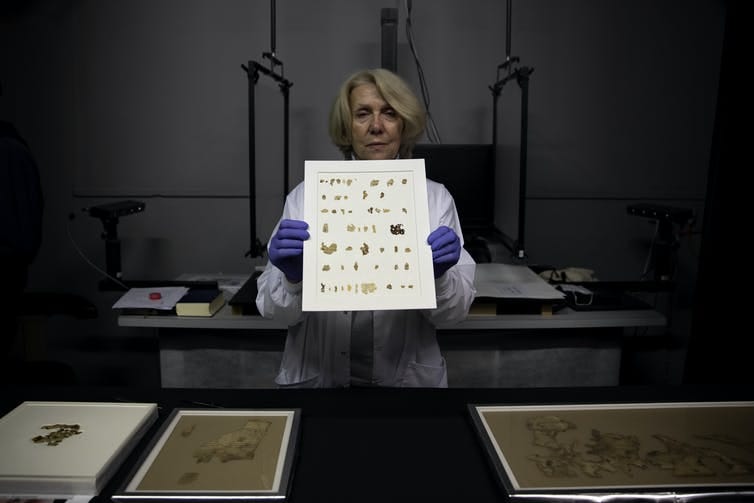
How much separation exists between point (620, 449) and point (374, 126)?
0.90 metres

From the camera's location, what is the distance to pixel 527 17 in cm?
265

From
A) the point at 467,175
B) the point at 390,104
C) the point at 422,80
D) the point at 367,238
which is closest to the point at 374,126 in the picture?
the point at 390,104

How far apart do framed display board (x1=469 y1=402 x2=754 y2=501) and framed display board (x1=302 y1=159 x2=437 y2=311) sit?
9.6 inches

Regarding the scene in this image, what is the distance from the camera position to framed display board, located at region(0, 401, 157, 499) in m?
0.71

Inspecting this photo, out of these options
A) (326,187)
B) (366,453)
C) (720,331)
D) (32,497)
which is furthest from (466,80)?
(32,497)

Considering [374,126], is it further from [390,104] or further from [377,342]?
[377,342]

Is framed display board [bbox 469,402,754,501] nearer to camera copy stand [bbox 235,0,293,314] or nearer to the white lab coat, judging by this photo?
the white lab coat

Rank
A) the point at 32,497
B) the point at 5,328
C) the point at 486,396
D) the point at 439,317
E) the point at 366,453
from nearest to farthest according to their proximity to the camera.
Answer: the point at 32,497
the point at 366,453
the point at 486,396
the point at 439,317
the point at 5,328

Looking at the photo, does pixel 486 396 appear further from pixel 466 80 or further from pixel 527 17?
pixel 527 17

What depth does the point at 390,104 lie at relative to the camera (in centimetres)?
140

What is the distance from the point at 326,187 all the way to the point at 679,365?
2399 mm

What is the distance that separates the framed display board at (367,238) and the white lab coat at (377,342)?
0.28 m

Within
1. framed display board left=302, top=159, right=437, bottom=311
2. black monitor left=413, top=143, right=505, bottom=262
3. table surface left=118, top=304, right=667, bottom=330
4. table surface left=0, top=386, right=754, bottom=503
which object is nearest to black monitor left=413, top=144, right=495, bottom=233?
black monitor left=413, top=143, right=505, bottom=262

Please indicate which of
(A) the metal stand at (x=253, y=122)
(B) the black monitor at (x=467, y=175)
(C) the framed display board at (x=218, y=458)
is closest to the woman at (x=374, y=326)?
(C) the framed display board at (x=218, y=458)
